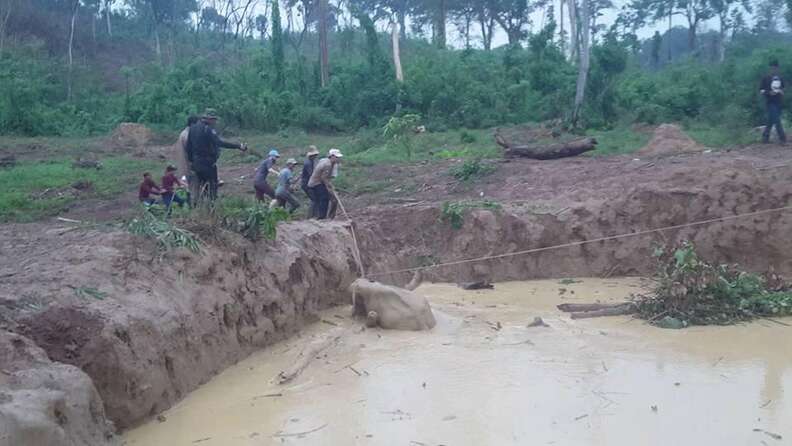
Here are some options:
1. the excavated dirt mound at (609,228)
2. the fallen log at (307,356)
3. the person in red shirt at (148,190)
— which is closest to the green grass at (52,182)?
the person in red shirt at (148,190)

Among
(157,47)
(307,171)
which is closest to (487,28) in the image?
(157,47)

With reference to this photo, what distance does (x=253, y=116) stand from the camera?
25.6 metres

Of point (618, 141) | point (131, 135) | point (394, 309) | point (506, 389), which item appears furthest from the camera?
point (131, 135)

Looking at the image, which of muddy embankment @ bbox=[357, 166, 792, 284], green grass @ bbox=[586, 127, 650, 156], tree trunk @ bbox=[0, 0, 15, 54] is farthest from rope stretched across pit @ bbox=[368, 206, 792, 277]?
tree trunk @ bbox=[0, 0, 15, 54]

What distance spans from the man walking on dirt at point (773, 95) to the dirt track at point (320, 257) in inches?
26.3

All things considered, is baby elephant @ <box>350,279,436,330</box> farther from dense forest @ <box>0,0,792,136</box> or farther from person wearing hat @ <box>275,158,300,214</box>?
dense forest @ <box>0,0,792,136</box>

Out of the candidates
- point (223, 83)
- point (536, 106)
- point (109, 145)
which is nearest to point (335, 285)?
point (109, 145)

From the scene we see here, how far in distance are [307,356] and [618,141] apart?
40.9ft

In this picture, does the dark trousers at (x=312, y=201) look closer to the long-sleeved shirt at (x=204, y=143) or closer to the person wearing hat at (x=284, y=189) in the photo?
the person wearing hat at (x=284, y=189)

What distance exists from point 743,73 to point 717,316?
12.5 metres

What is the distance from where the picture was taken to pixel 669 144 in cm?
1684

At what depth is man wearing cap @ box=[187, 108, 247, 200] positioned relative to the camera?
11.3 metres

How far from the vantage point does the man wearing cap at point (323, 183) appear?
41.5 ft

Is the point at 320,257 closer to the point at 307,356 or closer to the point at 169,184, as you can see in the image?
the point at 307,356
